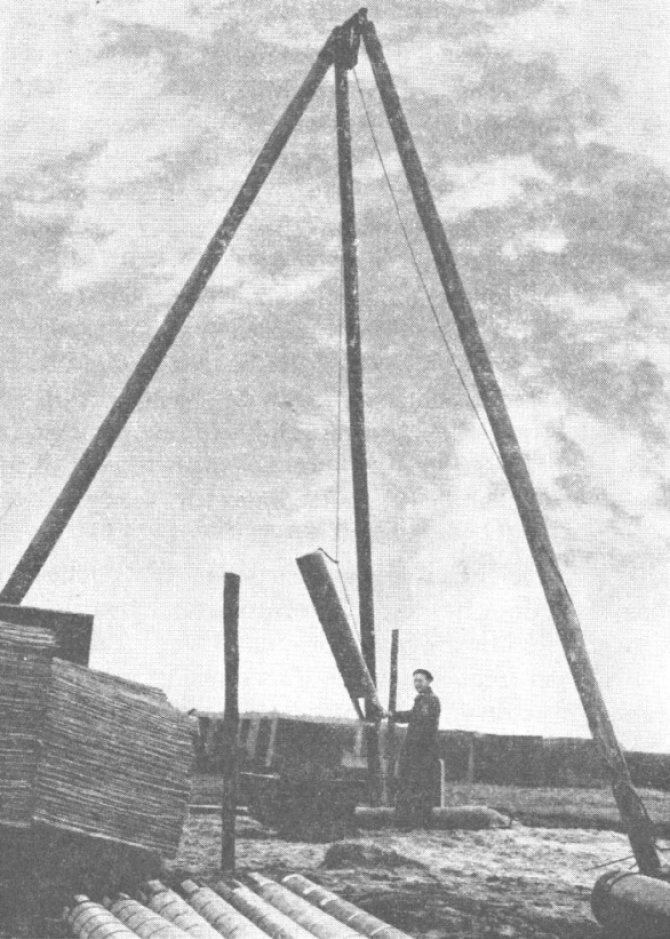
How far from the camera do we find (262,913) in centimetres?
505

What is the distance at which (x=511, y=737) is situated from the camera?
1891cm

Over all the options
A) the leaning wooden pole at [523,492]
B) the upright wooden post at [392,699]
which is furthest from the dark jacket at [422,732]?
the leaning wooden pole at [523,492]

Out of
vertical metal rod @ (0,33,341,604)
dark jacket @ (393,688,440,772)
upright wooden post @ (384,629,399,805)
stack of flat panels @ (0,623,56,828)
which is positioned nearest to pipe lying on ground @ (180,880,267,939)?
stack of flat panels @ (0,623,56,828)

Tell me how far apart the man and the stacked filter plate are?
5.06 metres

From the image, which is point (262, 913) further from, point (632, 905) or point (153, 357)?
point (153, 357)

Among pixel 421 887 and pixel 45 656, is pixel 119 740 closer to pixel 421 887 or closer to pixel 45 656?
pixel 45 656

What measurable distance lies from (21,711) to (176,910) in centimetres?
140

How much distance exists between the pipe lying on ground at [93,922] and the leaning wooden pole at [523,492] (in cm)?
334

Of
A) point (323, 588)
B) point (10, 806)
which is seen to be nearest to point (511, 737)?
point (323, 588)

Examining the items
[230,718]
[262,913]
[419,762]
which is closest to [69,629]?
[230,718]

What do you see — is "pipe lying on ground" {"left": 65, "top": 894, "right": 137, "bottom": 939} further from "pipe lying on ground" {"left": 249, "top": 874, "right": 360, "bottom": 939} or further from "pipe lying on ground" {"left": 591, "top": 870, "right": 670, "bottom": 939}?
"pipe lying on ground" {"left": 591, "top": 870, "right": 670, "bottom": 939}

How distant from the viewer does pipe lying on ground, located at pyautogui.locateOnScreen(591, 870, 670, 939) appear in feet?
16.0

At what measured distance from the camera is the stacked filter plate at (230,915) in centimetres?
467

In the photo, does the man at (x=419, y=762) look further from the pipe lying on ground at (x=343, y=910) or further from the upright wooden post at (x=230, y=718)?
the pipe lying on ground at (x=343, y=910)
